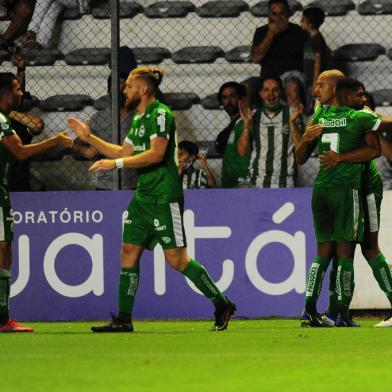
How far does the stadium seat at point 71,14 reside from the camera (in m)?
14.3

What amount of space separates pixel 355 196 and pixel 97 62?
5.36 meters

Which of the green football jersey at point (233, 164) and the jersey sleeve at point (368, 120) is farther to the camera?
the green football jersey at point (233, 164)

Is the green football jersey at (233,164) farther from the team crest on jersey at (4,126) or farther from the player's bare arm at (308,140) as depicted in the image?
the team crest on jersey at (4,126)

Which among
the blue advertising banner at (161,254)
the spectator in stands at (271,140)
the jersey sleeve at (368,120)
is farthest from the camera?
the spectator in stands at (271,140)

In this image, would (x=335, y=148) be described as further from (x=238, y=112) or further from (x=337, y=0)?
(x=337, y=0)

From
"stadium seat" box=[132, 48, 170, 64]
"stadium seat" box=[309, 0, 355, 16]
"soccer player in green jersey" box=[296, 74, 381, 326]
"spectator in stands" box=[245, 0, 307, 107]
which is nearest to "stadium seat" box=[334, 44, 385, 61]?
"stadium seat" box=[309, 0, 355, 16]

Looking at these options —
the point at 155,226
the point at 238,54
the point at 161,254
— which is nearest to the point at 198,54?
the point at 238,54

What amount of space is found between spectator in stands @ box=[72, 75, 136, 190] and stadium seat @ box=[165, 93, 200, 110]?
84 cm

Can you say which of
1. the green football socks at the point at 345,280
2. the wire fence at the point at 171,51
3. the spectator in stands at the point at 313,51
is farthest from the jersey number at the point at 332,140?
the wire fence at the point at 171,51

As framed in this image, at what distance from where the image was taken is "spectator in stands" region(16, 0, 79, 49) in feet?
46.0

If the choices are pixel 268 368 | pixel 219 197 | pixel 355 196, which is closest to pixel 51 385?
pixel 268 368

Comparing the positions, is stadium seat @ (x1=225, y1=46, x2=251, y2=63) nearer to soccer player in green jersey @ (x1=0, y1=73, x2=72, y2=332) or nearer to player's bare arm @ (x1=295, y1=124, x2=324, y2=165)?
player's bare arm @ (x1=295, y1=124, x2=324, y2=165)

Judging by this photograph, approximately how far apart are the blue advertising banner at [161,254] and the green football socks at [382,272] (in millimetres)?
1735

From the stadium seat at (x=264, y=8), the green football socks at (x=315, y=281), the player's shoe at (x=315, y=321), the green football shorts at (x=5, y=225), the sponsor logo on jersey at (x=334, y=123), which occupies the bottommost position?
the player's shoe at (x=315, y=321)
